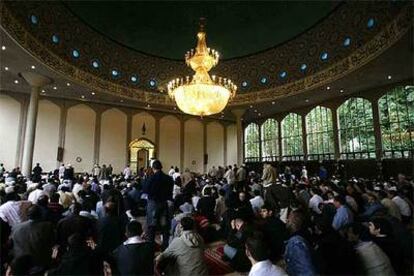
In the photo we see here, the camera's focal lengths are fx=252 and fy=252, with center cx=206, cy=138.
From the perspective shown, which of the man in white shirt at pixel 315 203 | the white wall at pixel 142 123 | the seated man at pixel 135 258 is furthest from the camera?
the white wall at pixel 142 123

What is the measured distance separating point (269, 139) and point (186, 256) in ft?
63.5

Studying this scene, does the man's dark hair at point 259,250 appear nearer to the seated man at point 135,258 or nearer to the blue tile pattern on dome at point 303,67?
the seated man at point 135,258

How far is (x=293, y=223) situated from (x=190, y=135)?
17.8 m

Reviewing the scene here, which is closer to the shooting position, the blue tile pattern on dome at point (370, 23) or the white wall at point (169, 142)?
the blue tile pattern on dome at point (370, 23)

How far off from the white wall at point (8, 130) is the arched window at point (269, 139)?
56.1ft

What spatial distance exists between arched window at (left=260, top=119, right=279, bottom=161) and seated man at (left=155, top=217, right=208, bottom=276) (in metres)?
18.6

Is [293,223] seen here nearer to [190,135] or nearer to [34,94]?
[34,94]

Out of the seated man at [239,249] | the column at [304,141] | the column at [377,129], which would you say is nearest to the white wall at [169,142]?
the column at [304,141]

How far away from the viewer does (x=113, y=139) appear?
55.9ft

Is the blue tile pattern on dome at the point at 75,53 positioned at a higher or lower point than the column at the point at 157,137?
higher

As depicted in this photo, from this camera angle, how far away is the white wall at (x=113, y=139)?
54.4 ft

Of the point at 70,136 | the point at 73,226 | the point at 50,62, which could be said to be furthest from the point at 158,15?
the point at 73,226

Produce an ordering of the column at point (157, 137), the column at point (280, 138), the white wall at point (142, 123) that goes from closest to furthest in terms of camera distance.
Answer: the white wall at point (142, 123) < the column at point (157, 137) < the column at point (280, 138)

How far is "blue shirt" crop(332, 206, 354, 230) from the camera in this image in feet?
13.3
